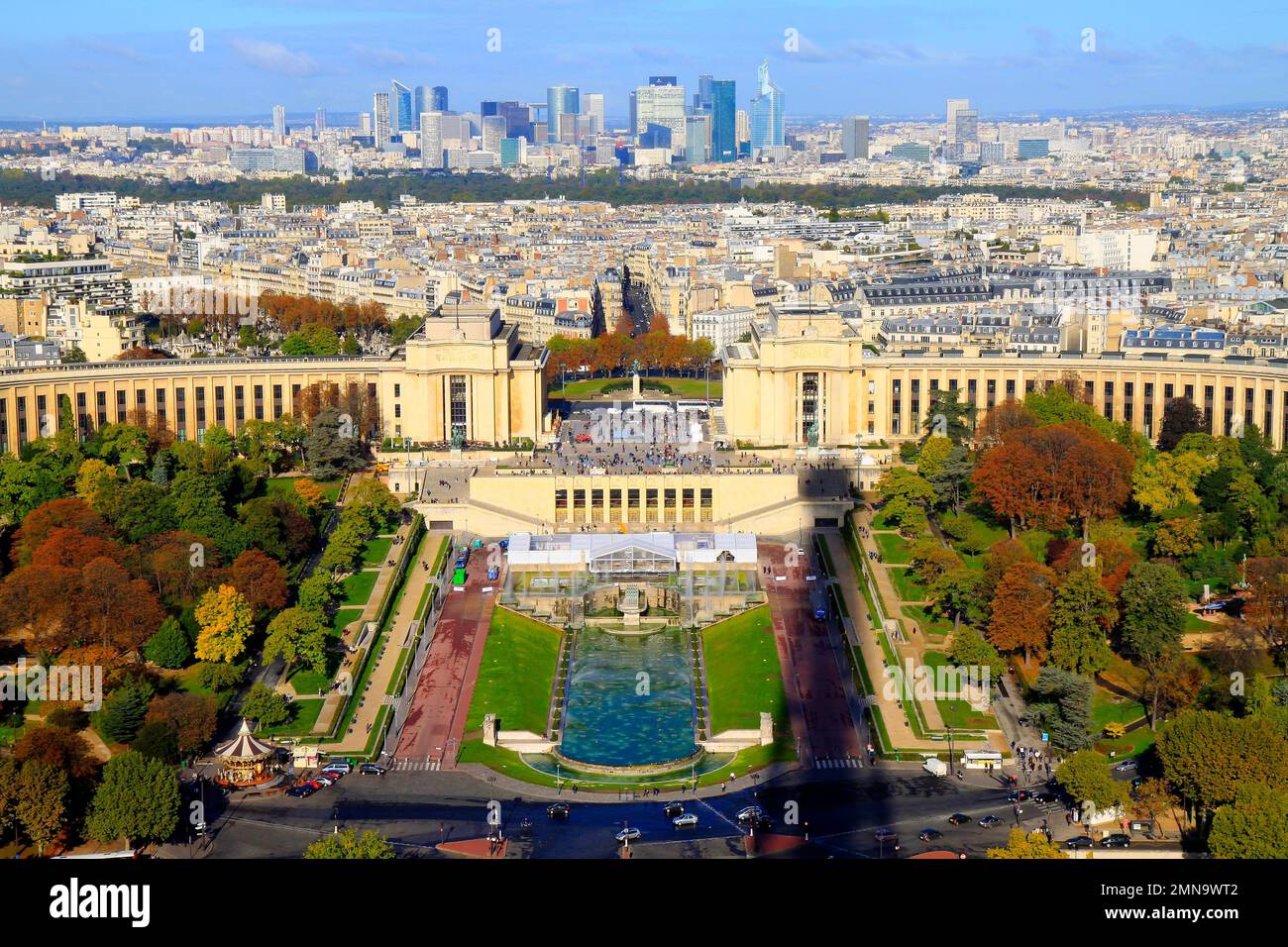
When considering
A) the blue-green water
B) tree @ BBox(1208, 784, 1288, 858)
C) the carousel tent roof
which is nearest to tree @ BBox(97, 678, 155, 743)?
the carousel tent roof

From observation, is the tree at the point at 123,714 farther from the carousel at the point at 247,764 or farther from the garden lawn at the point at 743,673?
the garden lawn at the point at 743,673

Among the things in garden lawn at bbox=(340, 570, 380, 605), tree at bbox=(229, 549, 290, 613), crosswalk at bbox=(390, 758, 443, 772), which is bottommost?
crosswalk at bbox=(390, 758, 443, 772)

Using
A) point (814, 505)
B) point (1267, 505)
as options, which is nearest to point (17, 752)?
point (814, 505)

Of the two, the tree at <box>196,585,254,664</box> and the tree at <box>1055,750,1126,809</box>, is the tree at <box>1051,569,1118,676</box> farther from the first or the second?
the tree at <box>196,585,254,664</box>

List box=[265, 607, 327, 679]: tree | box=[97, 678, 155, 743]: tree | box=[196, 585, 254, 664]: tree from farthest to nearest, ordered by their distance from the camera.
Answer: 1. box=[265, 607, 327, 679]: tree
2. box=[196, 585, 254, 664]: tree
3. box=[97, 678, 155, 743]: tree

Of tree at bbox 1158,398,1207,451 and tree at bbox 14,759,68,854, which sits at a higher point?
tree at bbox 1158,398,1207,451

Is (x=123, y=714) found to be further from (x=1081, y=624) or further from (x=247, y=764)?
(x=1081, y=624)
